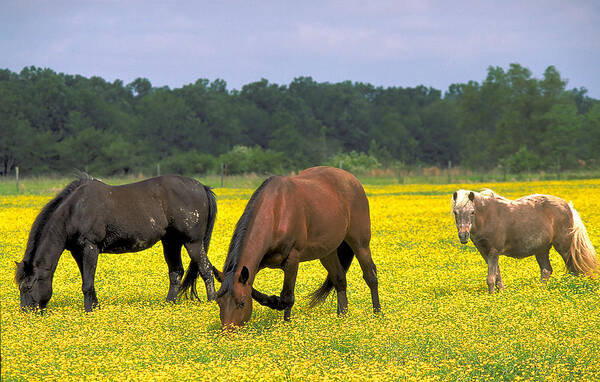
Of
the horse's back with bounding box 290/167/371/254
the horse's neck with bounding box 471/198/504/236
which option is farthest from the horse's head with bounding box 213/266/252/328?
the horse's neck with bounding box 471/198/504/236

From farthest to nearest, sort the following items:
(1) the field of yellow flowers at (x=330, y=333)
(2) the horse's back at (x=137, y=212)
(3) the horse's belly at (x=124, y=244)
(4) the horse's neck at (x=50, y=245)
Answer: (3) the horse's belly at (x=124, y=244) < (2) the horse's back at (x=137, y=212) < (4) the horse's neck at (x=50, y=245) < (1) the field of yellow flowers at (x=330, y=333)

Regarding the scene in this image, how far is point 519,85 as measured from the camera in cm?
8800

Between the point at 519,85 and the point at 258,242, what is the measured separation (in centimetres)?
8698

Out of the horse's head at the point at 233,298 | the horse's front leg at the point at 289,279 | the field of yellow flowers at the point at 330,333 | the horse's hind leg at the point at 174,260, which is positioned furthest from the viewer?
the horse's hind leg at the point at 174,260

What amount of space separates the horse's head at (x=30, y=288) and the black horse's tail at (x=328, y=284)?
4.14 meters

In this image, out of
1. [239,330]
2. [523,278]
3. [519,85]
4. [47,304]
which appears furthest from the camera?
[519,85]

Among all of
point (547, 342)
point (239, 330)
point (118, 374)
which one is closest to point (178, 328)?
point (239, 330)

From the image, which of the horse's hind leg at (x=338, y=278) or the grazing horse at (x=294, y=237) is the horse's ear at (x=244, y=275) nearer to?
the grazing horse at (x=294, y=237)

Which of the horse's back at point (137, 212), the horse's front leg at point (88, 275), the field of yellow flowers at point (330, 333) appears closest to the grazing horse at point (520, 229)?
the field of yellow flowers at point (330, 333)

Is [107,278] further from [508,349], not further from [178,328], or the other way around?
[508,349]

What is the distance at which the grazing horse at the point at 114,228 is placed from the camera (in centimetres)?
972

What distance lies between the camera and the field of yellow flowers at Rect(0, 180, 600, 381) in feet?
22.4

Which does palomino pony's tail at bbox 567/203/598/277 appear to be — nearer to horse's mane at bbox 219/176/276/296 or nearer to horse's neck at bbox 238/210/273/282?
horse's neck at bbox 238/210/273/282

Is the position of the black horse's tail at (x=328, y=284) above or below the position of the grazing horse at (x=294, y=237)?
below
